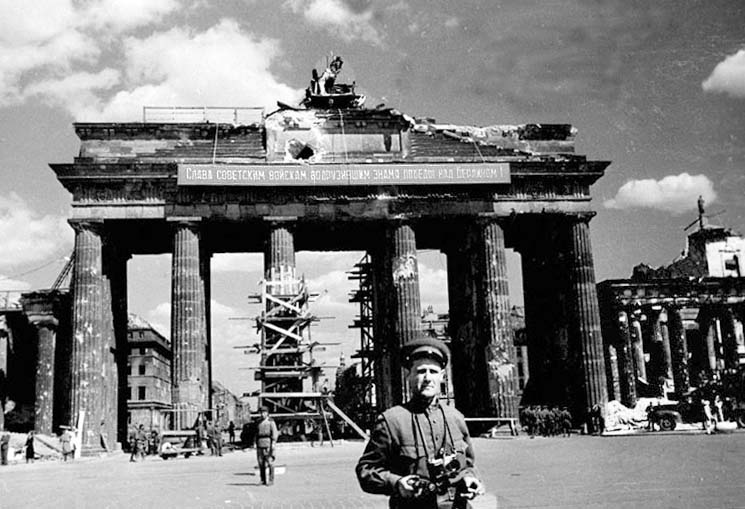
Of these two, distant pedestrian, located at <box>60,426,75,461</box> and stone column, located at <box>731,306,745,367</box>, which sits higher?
stone column, located at <box>731,306,745,367</box>

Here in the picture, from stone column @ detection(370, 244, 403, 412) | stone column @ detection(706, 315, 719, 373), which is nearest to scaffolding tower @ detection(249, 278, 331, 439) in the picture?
stone column @ detection(370, 244, 403, 412)

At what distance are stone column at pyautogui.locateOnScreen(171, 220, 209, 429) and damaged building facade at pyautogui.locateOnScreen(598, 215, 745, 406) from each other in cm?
3674

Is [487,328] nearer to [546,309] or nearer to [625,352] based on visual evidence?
[546,309]

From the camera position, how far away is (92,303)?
36.7 metres

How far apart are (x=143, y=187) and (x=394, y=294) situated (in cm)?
1272

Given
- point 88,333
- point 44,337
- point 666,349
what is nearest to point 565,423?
point 88,333

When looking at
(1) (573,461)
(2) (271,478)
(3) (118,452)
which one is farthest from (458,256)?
(2) (271,478)

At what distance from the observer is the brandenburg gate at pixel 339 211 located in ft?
121

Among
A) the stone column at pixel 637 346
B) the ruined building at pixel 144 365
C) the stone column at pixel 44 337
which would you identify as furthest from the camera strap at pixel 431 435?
the ruined building at pixel 144 365

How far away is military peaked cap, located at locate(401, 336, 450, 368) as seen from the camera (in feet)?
17.4

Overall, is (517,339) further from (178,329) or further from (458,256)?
(178,329)

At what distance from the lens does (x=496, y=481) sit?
15.9 m

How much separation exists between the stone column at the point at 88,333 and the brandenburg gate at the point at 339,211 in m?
0.07

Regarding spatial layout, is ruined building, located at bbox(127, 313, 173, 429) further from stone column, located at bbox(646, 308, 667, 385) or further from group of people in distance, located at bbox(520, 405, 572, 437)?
group of people in distance, located at bbox(520, 405, 572, 437)
